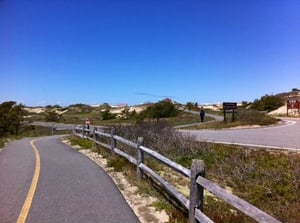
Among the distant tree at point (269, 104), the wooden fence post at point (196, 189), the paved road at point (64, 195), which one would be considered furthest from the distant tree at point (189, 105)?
the wooden fence post at point (196, 189)

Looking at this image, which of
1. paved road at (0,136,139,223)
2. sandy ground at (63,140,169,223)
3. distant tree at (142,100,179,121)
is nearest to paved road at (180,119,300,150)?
paved road at (0,136,139,223)

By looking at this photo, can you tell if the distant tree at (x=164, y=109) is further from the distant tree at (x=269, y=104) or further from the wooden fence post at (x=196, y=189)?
the wooden fence post at (x=196, y=189)

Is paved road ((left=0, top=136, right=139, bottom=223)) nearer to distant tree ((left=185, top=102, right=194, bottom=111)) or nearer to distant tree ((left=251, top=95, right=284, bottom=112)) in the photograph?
distant tree ((left=251, top=95, right=284, bottom=112))

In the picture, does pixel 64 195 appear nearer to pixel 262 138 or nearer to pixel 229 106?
pixel 262 138

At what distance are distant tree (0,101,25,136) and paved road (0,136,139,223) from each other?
4248 centimetres

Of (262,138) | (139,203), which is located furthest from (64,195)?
(262,138)

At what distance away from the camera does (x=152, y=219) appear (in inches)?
285

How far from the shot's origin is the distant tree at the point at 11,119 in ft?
177

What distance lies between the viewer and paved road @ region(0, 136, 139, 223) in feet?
24.1

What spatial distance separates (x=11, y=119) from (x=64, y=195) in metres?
48.4

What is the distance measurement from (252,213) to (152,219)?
296cm

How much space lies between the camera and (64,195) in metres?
9.05

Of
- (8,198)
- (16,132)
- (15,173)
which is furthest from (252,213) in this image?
(16,132)

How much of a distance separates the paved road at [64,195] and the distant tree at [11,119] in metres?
42.5
